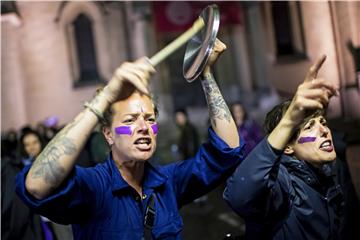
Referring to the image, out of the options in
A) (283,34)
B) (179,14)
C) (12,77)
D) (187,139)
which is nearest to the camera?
(187,139)

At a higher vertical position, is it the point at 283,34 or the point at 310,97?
the point at 283,34

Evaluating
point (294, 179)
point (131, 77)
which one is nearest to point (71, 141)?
point (131, 77)

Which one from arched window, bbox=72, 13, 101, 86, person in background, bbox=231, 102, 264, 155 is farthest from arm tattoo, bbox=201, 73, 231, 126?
arched window, bbox=72, 13, 101, 86

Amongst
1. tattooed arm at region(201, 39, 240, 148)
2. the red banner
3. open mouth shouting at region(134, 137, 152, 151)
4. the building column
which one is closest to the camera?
open mouth shouting at region(134, 137, 152, 151)

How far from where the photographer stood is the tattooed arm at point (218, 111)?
1.64 m

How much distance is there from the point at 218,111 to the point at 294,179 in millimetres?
433

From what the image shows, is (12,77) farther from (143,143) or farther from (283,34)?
(143,143)

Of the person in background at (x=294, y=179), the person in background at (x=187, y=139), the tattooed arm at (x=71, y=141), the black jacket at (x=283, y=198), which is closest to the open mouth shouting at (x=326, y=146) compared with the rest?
the person in background at (x=294, y=179)

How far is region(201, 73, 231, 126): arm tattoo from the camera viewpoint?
5.50ft

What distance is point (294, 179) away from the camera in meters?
1.62

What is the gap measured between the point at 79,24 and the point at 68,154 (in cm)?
1060

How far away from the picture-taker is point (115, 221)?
1.45 meters

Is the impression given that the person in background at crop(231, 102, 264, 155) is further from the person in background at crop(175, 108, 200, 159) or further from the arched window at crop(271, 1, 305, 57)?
the arched window at crop(271, 1, 305, 57)

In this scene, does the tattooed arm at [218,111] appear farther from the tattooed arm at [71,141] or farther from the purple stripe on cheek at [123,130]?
the tattooed arm at [71,141]
